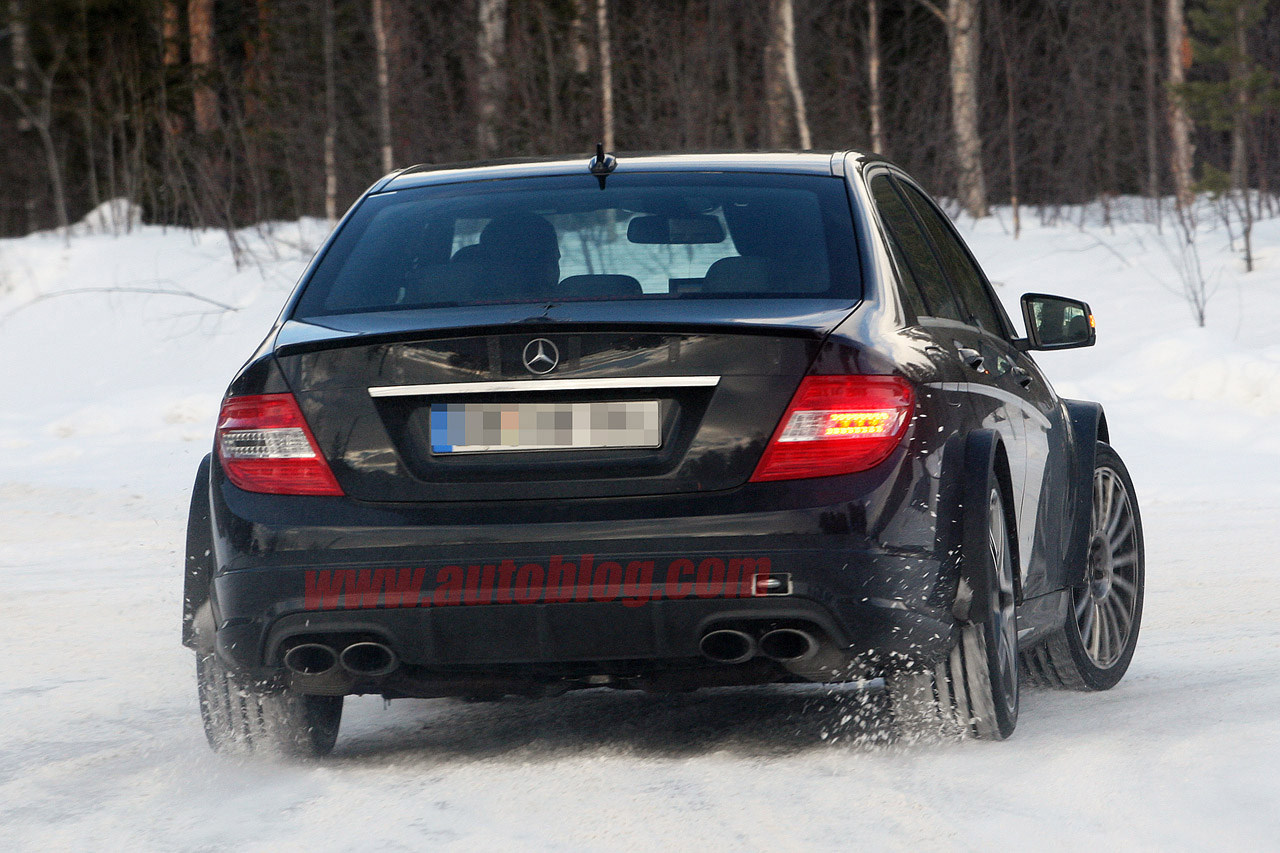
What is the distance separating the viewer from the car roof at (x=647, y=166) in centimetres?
469

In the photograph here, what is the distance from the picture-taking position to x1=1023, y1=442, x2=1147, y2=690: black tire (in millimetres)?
5227

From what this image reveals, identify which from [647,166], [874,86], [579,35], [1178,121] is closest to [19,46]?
[579,35]

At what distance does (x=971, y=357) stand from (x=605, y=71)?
17.8 metres

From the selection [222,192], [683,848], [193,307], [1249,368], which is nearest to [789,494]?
[683,848]

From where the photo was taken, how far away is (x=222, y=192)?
2255cm

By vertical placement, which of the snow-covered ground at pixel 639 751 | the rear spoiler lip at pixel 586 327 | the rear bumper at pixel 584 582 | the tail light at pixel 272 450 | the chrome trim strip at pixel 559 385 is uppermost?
the rear spoiler lip at pixel 586 327

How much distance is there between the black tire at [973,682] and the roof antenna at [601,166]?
131 centimetres

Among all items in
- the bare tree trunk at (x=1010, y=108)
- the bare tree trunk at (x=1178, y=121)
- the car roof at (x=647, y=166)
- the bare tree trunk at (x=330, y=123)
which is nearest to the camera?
the car roof at (x=647, y=166)

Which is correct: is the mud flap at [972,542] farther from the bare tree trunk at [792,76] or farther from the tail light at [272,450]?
the bare tree trunk at [792,76]

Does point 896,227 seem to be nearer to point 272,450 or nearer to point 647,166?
point 647,166

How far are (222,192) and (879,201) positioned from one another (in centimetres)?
1898

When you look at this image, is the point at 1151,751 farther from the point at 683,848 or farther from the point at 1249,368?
the point at 1249,368

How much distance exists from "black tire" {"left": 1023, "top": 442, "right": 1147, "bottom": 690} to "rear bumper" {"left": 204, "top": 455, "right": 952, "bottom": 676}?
140cm

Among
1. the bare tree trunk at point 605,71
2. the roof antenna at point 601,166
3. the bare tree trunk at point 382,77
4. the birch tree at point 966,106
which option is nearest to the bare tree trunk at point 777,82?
the bare tree trunk at point 605,71
